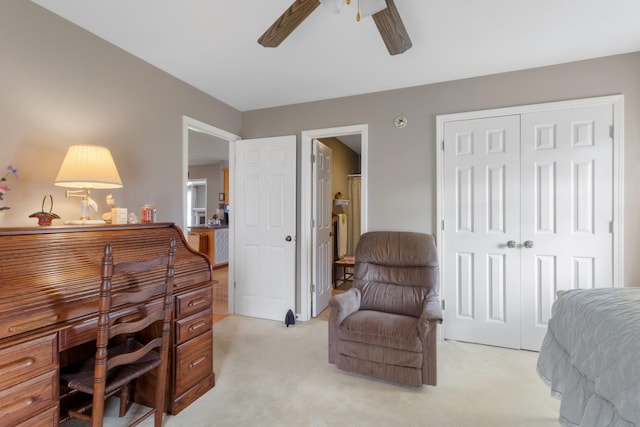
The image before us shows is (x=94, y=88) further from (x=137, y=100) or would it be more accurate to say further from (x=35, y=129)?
(x=35, y=129)

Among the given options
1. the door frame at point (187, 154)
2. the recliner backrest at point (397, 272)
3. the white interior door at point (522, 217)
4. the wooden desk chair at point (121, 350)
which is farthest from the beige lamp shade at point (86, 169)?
the white interior door at point (522, 217)

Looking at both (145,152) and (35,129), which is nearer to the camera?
(35,129)

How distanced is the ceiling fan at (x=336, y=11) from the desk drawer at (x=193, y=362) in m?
1.94

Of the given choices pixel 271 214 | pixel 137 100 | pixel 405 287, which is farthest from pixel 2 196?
pixel 405 287

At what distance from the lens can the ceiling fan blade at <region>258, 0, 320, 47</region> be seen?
148 centimetres

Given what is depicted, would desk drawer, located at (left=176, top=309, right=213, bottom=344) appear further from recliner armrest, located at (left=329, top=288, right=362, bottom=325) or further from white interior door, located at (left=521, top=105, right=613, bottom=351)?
white interior door, located at (left=521, top=105, right=613, bottom=351)

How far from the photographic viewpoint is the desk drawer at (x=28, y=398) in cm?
106

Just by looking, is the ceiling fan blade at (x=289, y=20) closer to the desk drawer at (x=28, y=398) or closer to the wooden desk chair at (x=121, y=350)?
the wooden desk chair at (x=121, y=350)

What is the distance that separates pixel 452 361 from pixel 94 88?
3370 mm

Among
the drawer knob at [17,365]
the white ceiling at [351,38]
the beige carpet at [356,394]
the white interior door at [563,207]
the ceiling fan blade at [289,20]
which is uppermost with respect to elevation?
the white ceiling at [351,38]

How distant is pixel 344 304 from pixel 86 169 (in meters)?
1.86

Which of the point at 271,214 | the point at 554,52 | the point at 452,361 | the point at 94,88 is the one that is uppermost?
the point at 554,52

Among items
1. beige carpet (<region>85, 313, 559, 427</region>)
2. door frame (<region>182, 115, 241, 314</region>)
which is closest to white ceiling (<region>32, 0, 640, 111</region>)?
door frame (<region>182, 115, 241, 314</region>)

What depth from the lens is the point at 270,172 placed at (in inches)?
133
